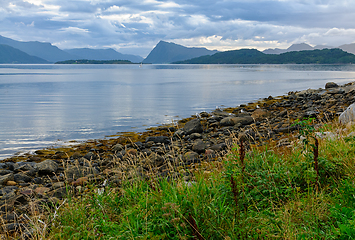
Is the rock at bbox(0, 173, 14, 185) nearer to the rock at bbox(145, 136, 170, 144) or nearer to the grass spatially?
the grass

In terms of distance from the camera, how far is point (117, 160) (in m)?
8.36

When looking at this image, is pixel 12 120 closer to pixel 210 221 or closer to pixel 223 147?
pixel 223 147

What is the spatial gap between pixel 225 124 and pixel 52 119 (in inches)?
681

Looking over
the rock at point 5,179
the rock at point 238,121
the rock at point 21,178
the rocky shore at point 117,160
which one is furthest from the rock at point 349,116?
the rock at point 5,179

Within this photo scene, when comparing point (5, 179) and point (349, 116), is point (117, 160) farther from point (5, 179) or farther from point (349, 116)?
point (349, 116)

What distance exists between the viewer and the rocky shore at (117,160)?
301 inches

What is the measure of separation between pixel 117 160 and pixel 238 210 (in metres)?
4.66

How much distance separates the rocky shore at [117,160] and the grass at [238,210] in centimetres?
97

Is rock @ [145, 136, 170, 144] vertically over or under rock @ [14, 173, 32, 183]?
over

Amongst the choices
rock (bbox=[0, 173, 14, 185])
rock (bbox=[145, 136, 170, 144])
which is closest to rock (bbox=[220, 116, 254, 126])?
rock (bbox=[145, 136, 170, 144])

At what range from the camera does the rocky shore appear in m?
7.64

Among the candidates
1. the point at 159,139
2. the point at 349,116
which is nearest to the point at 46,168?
the point at 159,139

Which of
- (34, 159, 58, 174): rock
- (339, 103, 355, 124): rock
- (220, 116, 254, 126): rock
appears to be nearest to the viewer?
(339, 103, 355, 124): rock

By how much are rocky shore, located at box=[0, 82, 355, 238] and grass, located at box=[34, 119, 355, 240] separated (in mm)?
968
